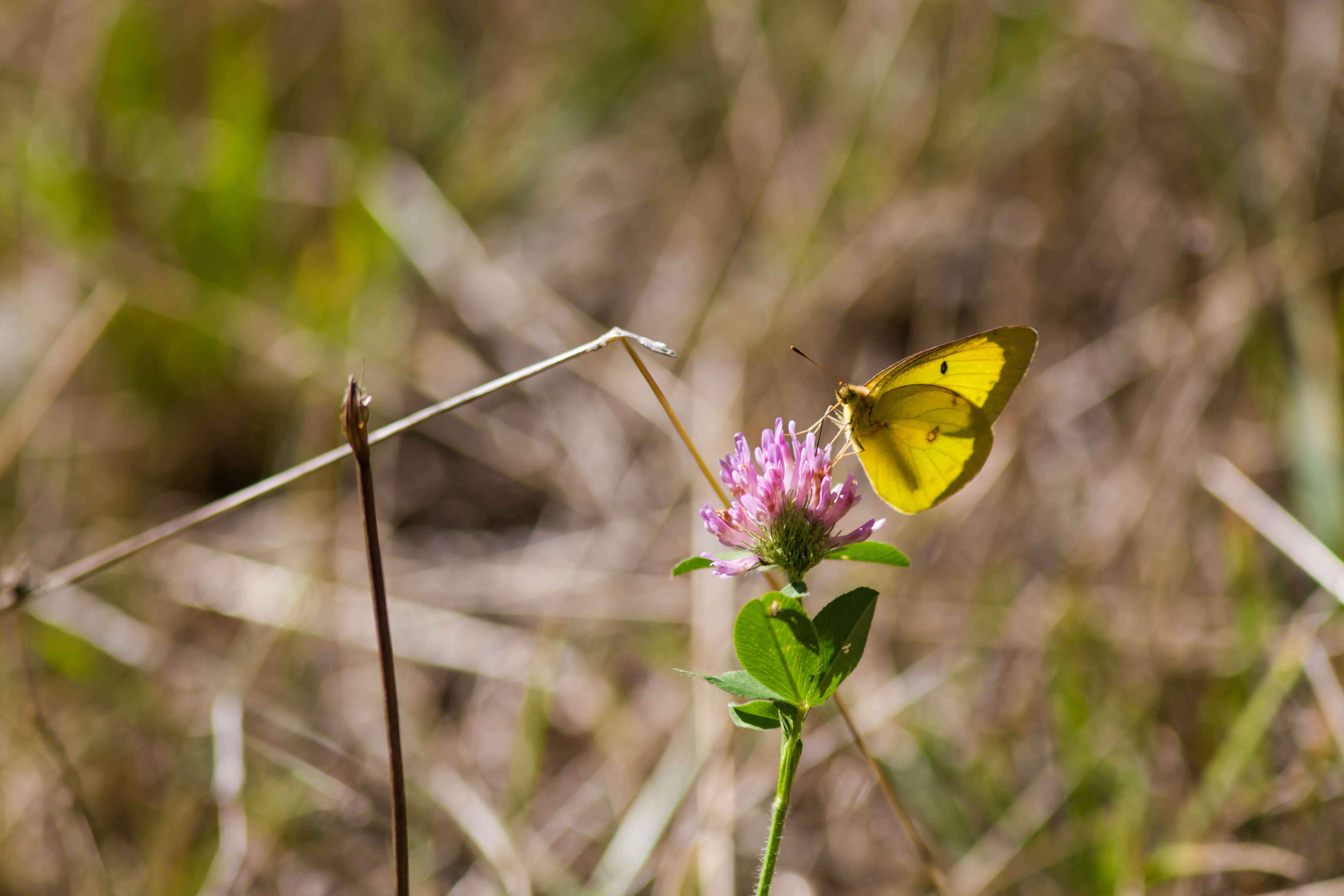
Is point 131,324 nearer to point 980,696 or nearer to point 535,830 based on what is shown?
point 535,830

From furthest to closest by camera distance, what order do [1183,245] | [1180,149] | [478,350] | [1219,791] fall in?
[478,350]
[1180,149]
[1183,245]
[1219,791]

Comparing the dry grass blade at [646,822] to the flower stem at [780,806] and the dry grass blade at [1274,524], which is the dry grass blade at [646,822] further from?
the dry grass blade at [1274,524]

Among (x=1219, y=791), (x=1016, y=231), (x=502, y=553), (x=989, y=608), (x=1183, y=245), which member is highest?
(x=1016, y=231)

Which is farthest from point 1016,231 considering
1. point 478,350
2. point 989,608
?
point 478,350

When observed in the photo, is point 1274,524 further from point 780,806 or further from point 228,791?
point 228,791

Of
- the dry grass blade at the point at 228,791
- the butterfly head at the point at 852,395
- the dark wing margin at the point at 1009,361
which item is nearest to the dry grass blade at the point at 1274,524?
the dark wing margin at the point at 1009,361

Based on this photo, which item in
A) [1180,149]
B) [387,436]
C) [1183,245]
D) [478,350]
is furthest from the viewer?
[478,350]

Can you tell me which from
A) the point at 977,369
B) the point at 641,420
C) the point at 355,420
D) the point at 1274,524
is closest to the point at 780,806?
the point at 355,420
